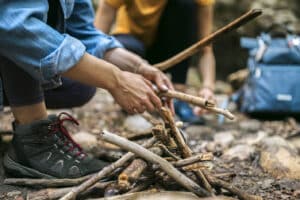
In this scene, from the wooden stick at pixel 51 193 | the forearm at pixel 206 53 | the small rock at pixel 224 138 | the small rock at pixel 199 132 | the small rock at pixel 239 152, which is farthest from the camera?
the forearm at pixel 206 53

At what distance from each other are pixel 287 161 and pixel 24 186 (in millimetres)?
988

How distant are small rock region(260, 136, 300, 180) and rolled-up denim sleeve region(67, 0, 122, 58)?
0.76 meters


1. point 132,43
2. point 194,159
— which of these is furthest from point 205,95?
point 194,159

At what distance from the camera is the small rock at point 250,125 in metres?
2.68

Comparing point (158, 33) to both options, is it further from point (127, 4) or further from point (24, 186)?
point (24, 186)

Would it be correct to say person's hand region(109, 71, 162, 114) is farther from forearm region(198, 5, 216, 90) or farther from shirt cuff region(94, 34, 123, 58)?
forearm region(198, 5, 216, 90)

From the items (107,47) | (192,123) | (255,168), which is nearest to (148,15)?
(192,123)

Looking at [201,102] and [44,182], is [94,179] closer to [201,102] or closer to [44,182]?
[44,182]

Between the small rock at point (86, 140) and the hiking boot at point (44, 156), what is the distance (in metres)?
0.36

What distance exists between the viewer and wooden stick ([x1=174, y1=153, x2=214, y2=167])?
131cm

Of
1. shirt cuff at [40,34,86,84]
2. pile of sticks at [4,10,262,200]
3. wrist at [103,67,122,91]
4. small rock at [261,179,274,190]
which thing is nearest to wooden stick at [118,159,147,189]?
pile of sticks at [4,10,262,200]

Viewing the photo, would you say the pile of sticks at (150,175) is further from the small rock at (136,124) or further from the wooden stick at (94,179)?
the small rock at (136,124)

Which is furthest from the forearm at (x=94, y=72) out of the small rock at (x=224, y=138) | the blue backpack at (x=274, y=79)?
the blue backpack at (x=274, y=79)

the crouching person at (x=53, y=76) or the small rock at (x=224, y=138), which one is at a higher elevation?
the crouching person at (x=53, y=76)
